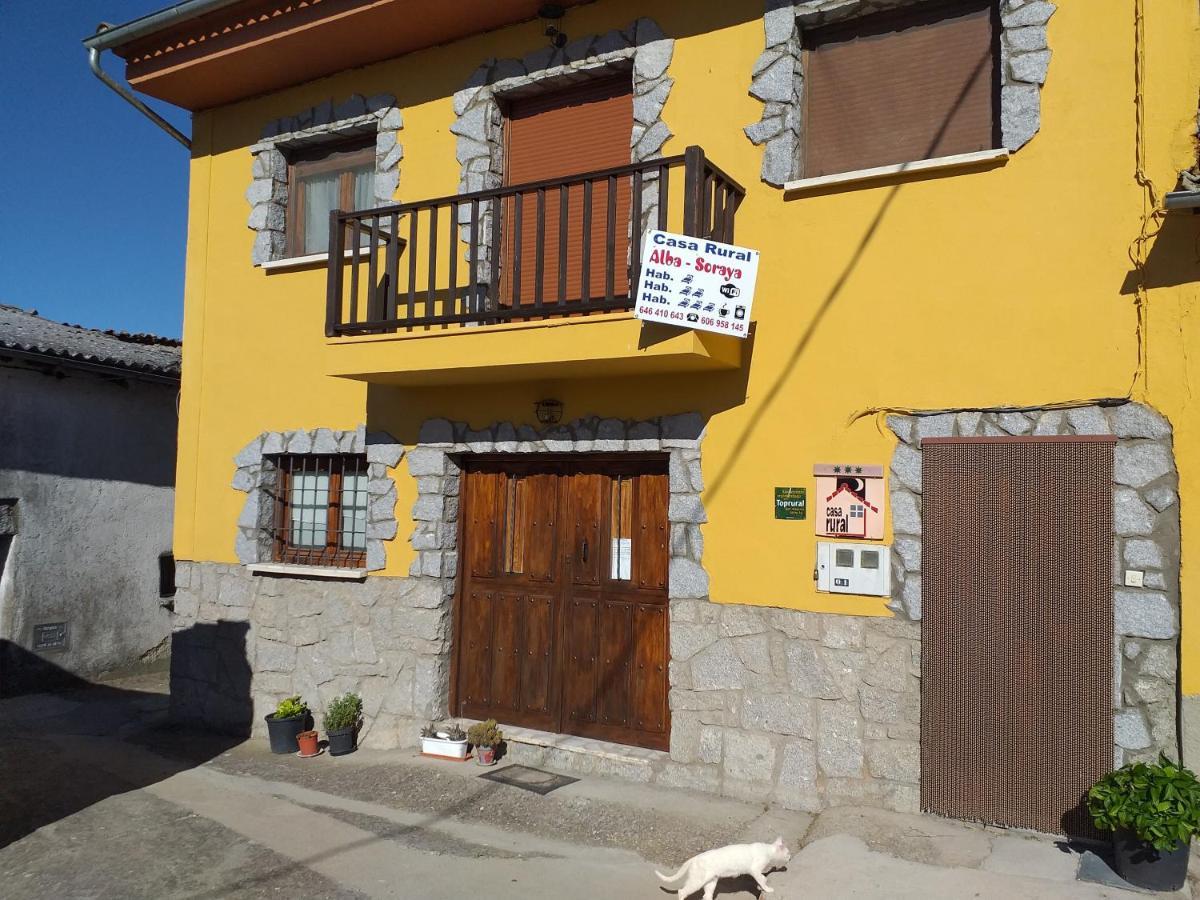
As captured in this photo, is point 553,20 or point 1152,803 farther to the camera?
point 553,20

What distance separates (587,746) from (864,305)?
12.0 ft

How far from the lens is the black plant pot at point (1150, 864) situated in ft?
14.1

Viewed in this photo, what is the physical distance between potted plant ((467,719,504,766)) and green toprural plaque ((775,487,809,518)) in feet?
8.85

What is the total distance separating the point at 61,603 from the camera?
10.8 m

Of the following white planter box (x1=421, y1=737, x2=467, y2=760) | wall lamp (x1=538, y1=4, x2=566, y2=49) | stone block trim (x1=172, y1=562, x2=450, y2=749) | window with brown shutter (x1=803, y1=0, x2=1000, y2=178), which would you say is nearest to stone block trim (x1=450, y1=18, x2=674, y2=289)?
wall lamp (x1=538, y1=4, x2=566, y2=49)

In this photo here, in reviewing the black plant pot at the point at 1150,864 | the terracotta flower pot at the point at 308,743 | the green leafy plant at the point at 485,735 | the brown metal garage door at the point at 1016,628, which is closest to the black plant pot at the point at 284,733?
the terracotta flower pot at the point at 308,743

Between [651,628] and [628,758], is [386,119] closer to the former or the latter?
[651,628]

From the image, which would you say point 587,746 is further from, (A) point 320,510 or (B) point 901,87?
(B) point 901,87

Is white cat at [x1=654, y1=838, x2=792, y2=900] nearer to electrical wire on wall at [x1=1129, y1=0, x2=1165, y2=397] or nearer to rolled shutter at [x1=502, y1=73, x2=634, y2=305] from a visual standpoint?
electrical wire on wall at [x1=1129, y1=0, x2=1165, y2=397]

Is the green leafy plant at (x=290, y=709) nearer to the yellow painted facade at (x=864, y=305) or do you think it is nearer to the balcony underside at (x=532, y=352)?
the yellow painted facade at (x=864, y=305)

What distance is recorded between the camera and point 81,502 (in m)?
11.0

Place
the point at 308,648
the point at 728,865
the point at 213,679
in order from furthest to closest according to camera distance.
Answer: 1. the point at 213,679
2. the point at 308,648
3. the point at 728,865

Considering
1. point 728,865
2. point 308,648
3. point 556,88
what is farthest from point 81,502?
point 728,865

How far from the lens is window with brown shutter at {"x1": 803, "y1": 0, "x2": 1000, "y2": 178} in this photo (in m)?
5.67
